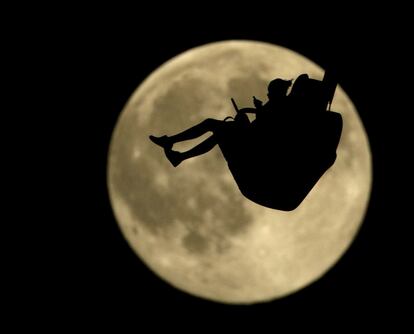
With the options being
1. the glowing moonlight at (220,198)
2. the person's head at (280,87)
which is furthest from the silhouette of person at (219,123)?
the glowing moonlight at (220,198)

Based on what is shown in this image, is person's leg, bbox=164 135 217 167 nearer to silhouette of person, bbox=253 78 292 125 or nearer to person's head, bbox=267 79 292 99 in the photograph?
silhouette of person, bbox=253 78 292 125

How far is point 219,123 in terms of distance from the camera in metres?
6.90

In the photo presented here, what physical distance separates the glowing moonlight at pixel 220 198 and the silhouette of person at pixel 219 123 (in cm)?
243

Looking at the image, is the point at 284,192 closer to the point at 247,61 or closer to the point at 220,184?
the point at 220,184

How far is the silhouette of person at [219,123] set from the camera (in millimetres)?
6582

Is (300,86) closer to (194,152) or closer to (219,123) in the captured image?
(219,123)

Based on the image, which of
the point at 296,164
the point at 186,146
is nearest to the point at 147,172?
the point at 186,146

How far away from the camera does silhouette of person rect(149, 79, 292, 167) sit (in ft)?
21.6

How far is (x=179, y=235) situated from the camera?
1033cm

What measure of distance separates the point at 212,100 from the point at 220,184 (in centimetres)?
133

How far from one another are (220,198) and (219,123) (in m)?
2.97

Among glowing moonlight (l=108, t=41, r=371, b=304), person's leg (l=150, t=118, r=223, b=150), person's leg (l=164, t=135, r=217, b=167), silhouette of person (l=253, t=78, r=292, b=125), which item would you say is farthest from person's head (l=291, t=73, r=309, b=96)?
glowing moonlight (l=108, t=41, r=371, b=304)

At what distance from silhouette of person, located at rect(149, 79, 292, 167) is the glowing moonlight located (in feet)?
7.97

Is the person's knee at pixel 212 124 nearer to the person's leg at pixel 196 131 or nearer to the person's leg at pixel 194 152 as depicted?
the person's leg at pixel 196 131
